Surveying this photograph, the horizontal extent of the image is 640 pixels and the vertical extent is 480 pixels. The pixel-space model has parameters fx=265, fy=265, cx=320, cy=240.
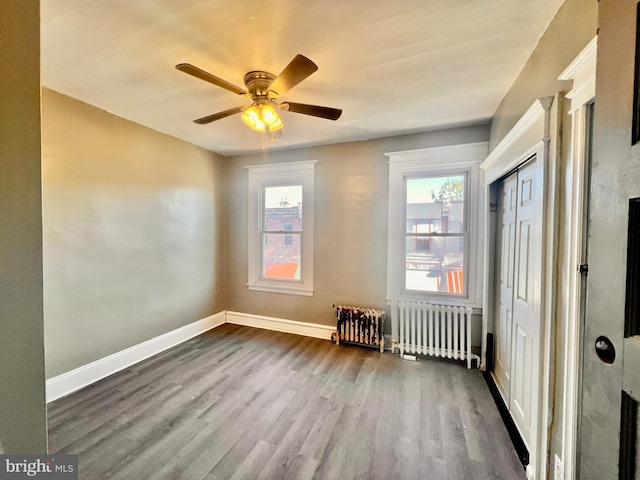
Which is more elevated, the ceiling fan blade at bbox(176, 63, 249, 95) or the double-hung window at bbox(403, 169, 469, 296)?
the ceiling fan blade at bbox(176, 63, 249, 95)

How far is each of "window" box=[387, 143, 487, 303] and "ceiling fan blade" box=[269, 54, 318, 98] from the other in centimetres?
193

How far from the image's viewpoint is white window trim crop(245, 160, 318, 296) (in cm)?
369

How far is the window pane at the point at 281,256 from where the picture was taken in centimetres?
388

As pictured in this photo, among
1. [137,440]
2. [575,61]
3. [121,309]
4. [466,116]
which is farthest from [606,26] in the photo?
[121,309]

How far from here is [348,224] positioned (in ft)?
11.4

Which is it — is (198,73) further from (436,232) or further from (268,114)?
(436,232)

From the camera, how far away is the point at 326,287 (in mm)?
3623

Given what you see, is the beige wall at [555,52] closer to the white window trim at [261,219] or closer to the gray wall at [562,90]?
the gray wall at [562,90]

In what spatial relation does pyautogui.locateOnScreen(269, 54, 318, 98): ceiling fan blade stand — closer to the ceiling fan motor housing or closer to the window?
the ceiling fan motor housing

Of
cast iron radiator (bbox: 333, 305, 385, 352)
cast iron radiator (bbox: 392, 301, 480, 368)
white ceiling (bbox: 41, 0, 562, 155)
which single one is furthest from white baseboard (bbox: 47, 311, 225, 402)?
cast iron radiator (bbox: 392, 301, 480, 368)

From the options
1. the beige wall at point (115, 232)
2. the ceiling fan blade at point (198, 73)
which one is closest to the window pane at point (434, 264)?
the ceiling fan blade at point (198, 73)

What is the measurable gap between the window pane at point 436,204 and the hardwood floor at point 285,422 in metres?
1.55

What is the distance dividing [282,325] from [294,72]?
3264 mm

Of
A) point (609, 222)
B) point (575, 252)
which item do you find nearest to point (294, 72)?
point (609, 222)
